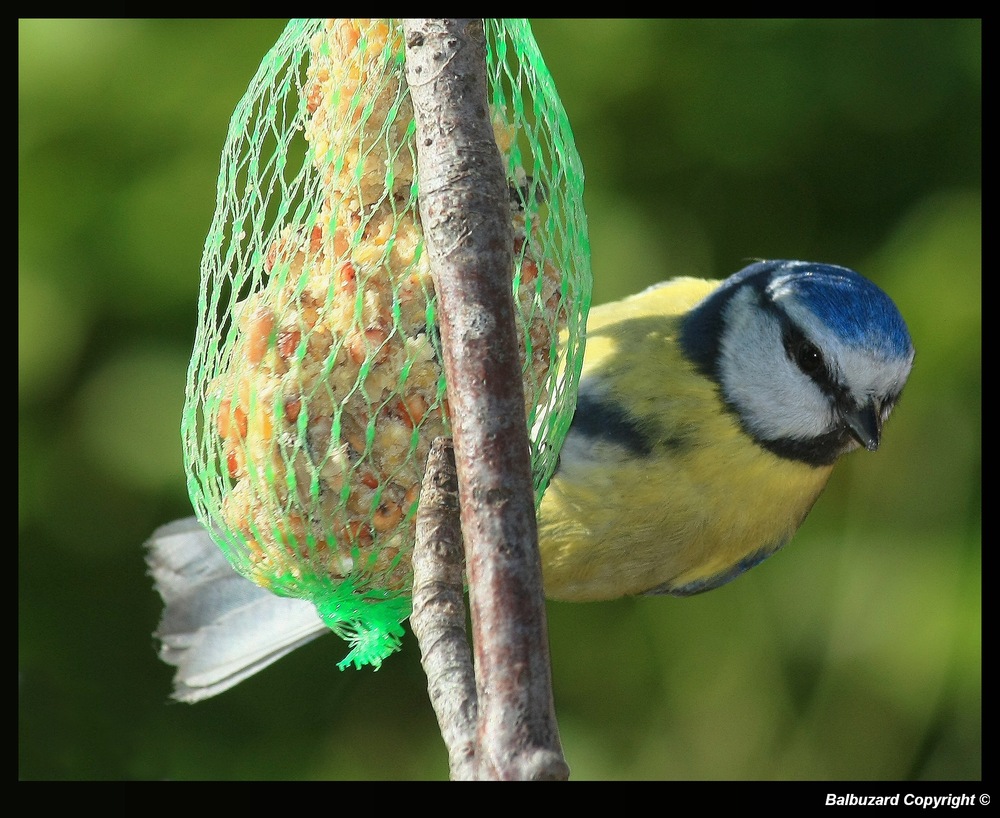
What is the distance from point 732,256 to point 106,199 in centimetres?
107

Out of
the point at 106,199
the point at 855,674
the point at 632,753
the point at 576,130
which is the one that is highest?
the point at 576,130

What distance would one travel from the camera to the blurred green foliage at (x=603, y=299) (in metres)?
1.77

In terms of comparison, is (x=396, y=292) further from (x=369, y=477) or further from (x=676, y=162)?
(x=676, y=162)

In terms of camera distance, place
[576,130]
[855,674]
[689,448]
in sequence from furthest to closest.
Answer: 1. [576,130]
2. [855,674]
3. [689,448]

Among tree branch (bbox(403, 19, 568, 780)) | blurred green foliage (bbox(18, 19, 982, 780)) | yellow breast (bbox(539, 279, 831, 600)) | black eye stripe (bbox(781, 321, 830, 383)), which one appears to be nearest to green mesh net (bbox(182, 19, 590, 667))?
tree branch (bbox(403, 19, 568, 780))

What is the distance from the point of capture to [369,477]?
101cm

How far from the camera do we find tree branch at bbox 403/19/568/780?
24.9 inches

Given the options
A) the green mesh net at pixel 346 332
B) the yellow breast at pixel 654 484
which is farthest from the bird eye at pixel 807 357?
the green mesh net at pixel 346 332

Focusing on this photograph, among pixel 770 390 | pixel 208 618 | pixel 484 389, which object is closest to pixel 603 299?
pixel 770 390

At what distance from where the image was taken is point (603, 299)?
1.93 m

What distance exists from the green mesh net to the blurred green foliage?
0.75 m

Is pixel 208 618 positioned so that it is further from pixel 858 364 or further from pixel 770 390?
pixel 858 364

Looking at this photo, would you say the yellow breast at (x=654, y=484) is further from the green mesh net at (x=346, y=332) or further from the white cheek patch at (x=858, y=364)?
the green mesh net at (x=346, y=332)

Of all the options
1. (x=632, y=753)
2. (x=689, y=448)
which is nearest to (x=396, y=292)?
(x=689, y=448)
